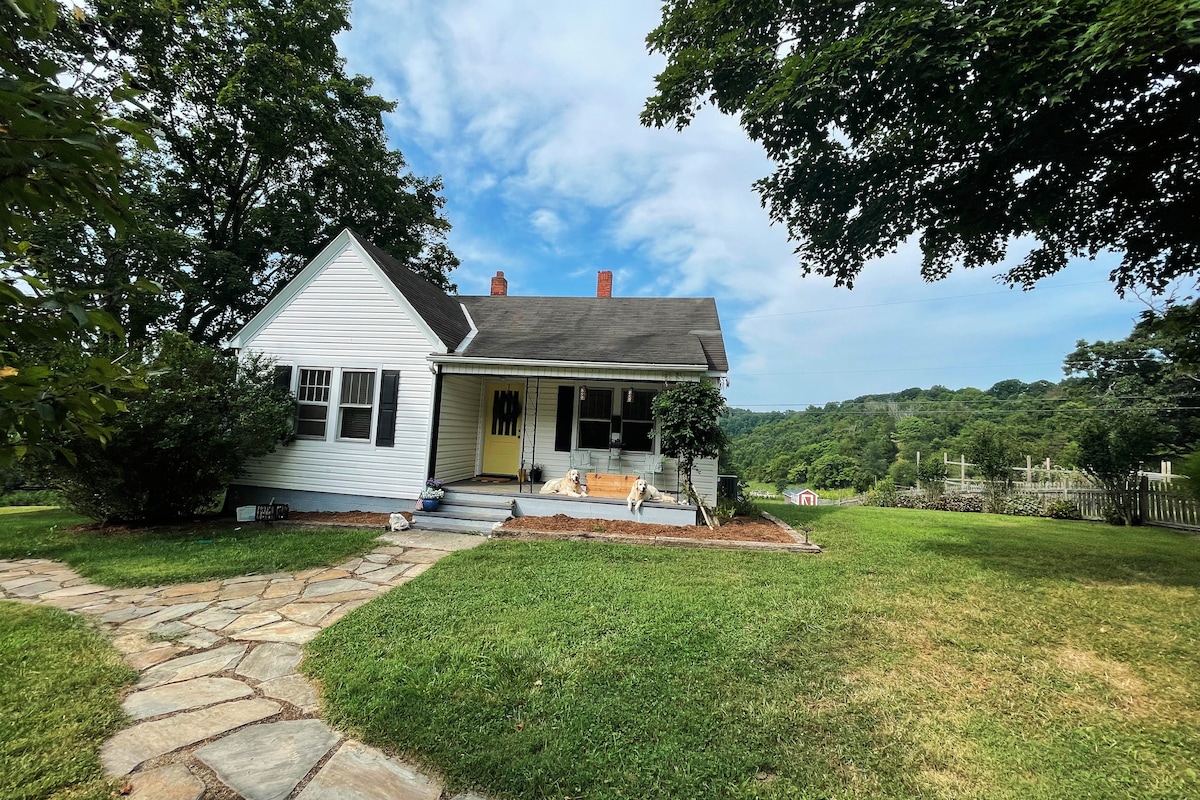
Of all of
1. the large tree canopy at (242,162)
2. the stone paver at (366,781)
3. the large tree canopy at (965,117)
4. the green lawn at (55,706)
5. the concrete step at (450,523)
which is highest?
the large tree canopy at (242,162)

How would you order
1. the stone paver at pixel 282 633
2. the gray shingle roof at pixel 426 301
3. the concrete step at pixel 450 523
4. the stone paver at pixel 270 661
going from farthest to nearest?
the gray shingle roof at pixel 426 301 < the concrete step at pixel 450 523 < the stone paver at pixel 282 633 < the stone paver at pixel 270 661

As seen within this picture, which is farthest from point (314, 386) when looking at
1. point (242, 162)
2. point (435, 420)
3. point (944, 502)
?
point (944, 502)

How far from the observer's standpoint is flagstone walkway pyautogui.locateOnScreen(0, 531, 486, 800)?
2.47 m

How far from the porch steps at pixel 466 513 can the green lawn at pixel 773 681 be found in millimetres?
2418

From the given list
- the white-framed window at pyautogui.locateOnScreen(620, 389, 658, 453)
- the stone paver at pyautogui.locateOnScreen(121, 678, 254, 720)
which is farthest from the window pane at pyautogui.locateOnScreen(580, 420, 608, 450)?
the stone paver at pyautogui.locateOnScreen(121, 678, 254, 720)

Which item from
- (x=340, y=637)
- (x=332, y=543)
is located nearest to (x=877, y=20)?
(x=340, y=637)

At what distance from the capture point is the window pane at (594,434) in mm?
10492

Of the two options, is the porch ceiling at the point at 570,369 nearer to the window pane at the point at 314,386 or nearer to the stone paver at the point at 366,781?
the window pane at the point at 314,386

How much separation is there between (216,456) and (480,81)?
9.41 m

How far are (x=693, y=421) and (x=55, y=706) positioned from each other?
7651 millimetres

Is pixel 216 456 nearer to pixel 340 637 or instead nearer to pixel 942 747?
pixel 340 637

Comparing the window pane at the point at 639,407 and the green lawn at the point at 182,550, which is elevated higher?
the window pane at the point at 639,407

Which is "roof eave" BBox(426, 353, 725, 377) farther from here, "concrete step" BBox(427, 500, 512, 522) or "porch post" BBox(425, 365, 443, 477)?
"concrete step" BBox(427, 500, 512, 522)

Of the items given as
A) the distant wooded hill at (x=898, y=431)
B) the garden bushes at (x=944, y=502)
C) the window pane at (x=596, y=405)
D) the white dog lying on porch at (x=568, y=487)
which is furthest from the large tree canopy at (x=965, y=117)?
the distant wooded hill at (x=898, y=431)
